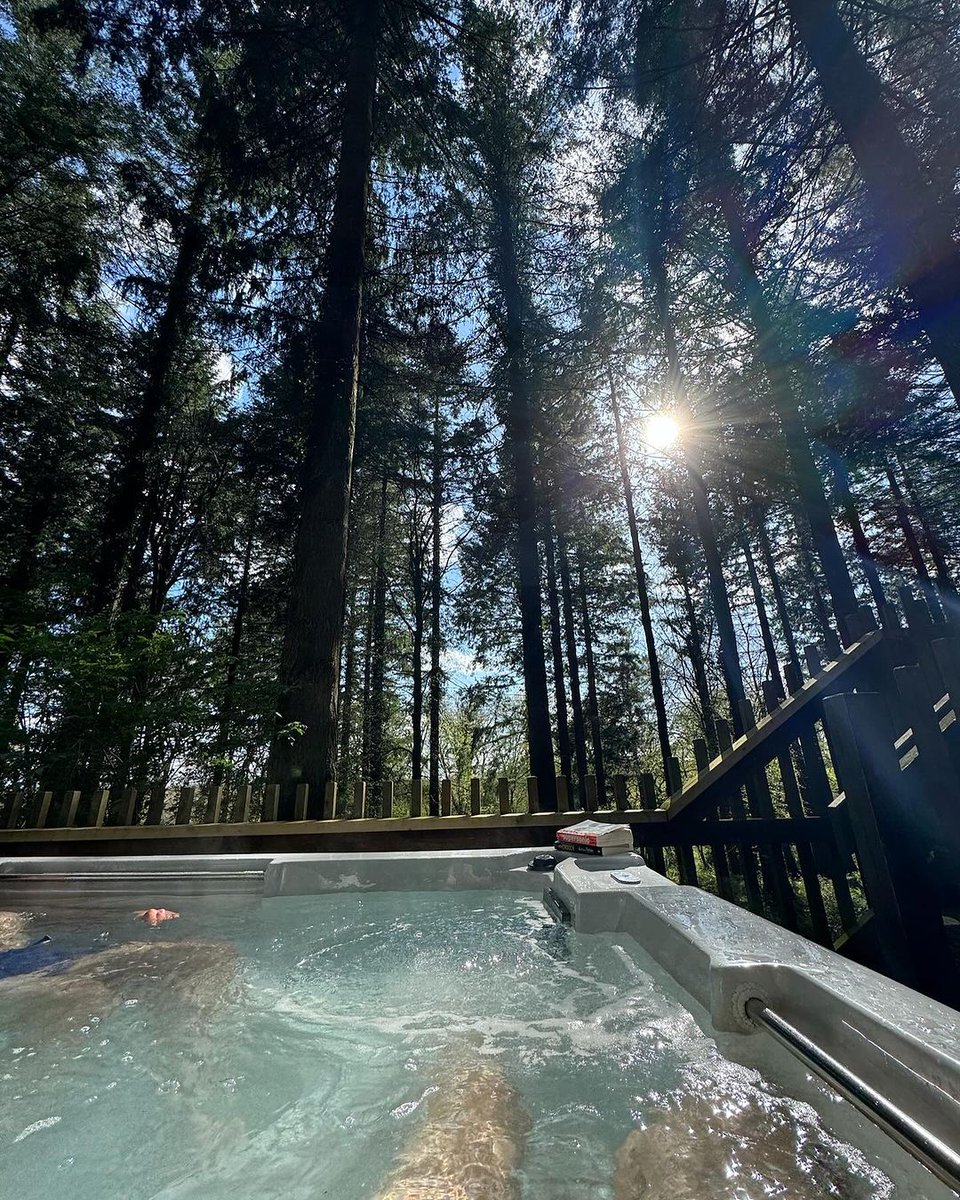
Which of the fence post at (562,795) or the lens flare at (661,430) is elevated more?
the lens flare at (661,430)

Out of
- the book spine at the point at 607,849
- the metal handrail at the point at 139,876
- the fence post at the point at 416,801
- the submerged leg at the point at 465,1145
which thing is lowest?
the submerged leg at the point at 465,1145

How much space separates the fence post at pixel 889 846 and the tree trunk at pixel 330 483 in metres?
3.03

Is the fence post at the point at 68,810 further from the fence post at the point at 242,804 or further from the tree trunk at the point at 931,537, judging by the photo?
the tree trunk at the point at 931,537

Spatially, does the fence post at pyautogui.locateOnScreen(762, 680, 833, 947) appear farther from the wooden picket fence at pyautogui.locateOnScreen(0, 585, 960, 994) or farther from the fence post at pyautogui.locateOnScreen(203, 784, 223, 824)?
the fence post at pyautogui.locateOnScreen(203, 784, 223, 824)

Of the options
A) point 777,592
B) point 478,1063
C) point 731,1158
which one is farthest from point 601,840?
point 777,592

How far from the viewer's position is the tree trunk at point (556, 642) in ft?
30.4

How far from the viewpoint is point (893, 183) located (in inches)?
120

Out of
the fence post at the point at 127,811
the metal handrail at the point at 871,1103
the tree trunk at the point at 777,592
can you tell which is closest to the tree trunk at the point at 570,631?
the tree trunk at the point at 777,592

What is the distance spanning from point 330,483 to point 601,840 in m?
3.40

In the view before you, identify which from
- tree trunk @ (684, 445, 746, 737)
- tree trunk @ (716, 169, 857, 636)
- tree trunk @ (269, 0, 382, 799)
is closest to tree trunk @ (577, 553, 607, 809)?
tree trunk @ (684, 445, 746, 737)

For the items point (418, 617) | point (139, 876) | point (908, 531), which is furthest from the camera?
point (418, 617)

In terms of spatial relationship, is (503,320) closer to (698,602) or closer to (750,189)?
(750,189)

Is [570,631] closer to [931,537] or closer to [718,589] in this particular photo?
[718,589]

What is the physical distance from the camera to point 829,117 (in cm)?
367
